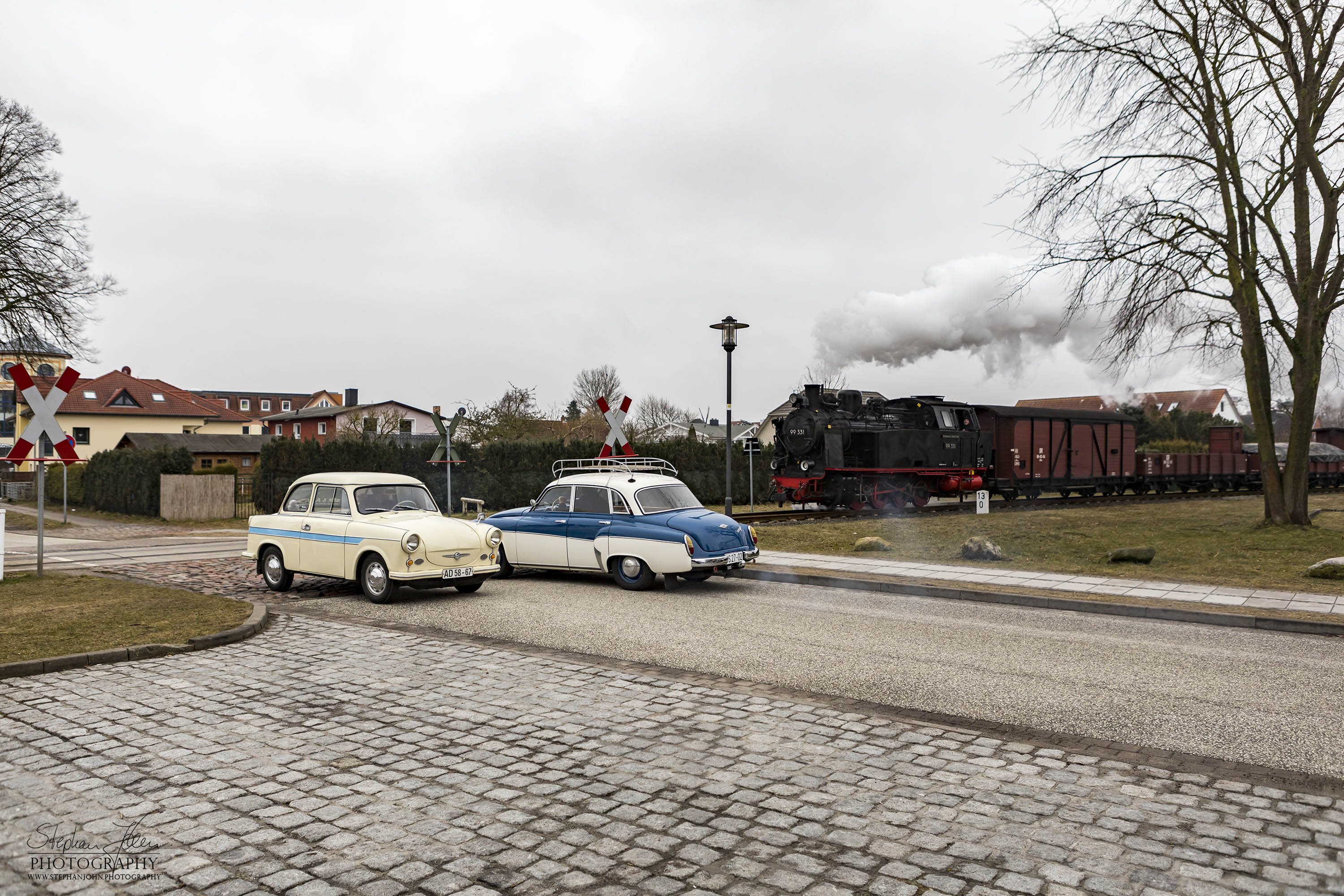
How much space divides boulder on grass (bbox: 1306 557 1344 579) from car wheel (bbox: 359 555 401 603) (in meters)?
13.0

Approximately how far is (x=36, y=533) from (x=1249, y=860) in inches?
1251

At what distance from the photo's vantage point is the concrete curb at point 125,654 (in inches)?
297

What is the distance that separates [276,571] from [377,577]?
2060 millimetres

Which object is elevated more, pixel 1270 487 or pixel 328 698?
pixel 1270 487

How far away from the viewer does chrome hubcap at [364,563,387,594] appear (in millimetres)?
11750

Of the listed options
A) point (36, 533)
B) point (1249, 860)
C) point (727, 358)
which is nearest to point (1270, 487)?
point (727, 358)

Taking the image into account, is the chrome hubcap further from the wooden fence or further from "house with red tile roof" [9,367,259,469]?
"house with red tile roof" [9,367,259,469]

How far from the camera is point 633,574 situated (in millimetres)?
13078

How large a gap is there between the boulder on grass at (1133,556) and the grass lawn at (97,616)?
13.2m

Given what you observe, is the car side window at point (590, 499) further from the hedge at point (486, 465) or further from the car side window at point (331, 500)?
the hedge at point (486, 465)

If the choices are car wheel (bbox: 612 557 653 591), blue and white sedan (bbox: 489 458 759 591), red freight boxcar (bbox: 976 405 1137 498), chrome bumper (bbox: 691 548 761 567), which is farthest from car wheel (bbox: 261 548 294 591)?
red freight boxcar (bbox: 976 405 1137 498)

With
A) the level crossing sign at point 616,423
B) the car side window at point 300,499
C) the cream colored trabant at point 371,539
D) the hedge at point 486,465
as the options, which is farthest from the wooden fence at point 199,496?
the car side window at point 300,499

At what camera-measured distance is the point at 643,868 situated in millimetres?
4023

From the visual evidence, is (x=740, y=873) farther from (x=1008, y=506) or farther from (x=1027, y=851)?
(x=1008, y=506)
